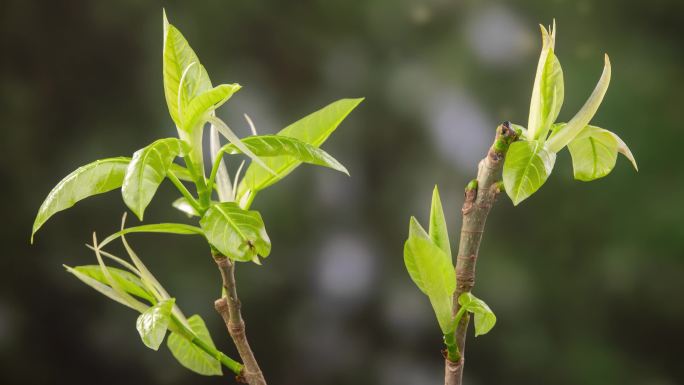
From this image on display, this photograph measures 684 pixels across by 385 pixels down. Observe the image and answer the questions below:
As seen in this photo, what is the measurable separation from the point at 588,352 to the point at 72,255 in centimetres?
88

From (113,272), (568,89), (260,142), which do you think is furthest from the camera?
(568,89)

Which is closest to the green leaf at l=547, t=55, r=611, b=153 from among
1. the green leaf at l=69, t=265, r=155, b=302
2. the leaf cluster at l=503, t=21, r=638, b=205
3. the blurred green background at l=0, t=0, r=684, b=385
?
the leaf cluster at l=503, t=21, r=638, b=205

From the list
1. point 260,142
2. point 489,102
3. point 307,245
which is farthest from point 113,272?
point 489,102

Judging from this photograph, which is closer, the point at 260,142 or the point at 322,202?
the point at 260,142

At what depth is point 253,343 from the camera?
51.0 inches

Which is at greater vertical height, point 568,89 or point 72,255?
point 568,89

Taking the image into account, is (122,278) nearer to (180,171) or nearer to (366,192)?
(180,171)

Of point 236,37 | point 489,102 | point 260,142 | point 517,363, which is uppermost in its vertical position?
point 236,37

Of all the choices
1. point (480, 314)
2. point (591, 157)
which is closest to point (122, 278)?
point (480, 314)

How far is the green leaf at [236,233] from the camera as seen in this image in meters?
0.53

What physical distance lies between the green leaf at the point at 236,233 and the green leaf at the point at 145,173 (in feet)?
0.17

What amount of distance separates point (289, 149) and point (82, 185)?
0.15m

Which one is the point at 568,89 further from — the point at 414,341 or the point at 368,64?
the point at 414,341

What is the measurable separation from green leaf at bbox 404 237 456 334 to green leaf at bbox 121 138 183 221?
0.63 ft
